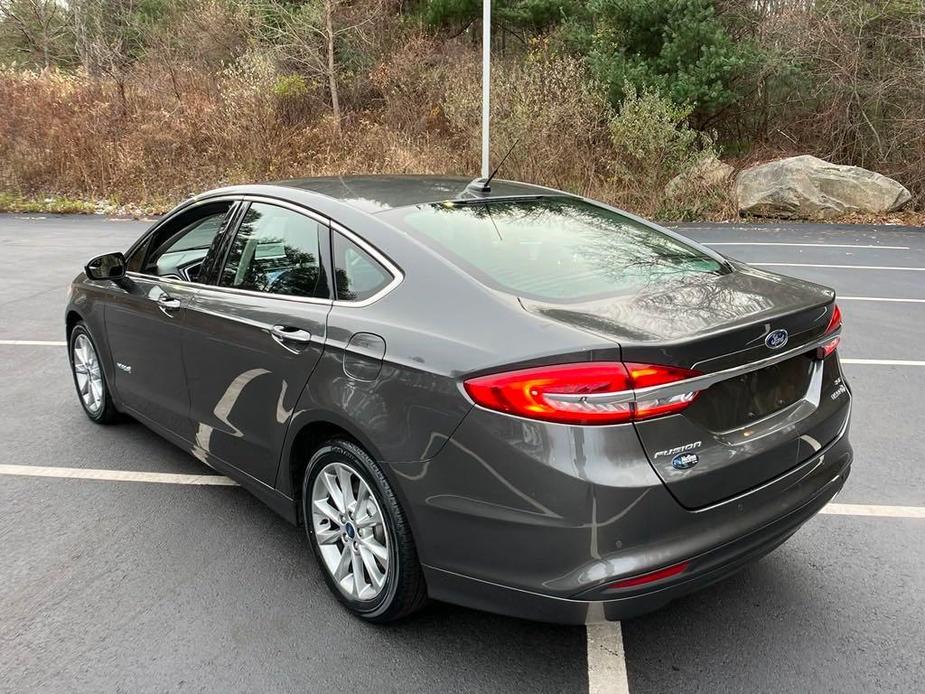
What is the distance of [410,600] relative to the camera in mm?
2625

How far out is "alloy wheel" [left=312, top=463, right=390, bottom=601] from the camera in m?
2.71

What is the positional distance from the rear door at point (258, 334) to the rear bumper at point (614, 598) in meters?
0.96

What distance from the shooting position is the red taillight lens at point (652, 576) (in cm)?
215

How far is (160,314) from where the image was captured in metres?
3.77

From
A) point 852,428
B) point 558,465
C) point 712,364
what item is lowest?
point 852,428

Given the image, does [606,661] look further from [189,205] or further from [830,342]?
[189,205]

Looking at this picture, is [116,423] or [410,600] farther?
[116,423]

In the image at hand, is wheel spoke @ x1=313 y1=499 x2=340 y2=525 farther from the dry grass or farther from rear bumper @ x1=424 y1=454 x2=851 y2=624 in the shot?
the dry grass

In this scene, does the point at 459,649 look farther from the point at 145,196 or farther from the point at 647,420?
the point at 145,196

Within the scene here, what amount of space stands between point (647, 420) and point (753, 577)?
4.42 ft

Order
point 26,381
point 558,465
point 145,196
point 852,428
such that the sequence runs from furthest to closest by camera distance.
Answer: point 145,196
point 26,381
point 852,428
point 558,465

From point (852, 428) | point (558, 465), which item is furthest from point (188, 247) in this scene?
point (852, 428)

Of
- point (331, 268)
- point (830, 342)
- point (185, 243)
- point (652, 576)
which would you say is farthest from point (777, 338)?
point (185, 243)

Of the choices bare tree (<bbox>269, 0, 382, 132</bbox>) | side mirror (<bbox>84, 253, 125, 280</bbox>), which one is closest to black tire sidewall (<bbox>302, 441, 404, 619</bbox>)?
side mirror (<bbox>84, 253, 125, 280</bbox>)
